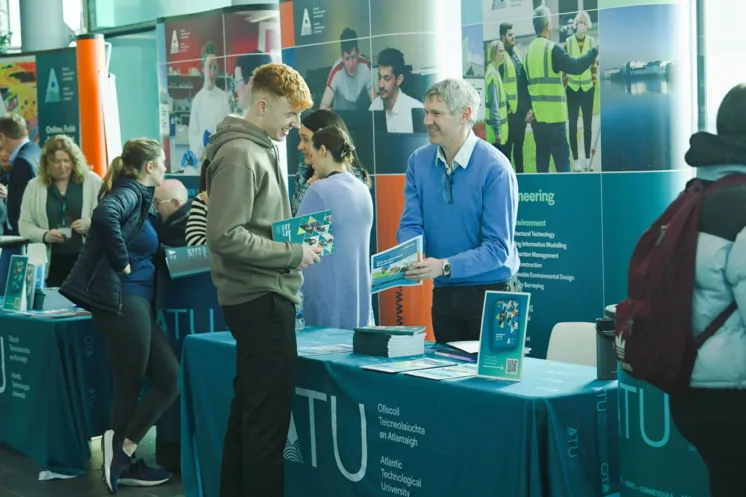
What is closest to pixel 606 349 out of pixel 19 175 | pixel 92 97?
pixel 19 175

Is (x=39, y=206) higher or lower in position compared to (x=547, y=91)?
lower

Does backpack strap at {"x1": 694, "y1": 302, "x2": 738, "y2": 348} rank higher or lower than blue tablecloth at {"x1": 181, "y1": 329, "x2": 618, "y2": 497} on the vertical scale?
higher

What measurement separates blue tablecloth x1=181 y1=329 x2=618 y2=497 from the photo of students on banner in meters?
1.87

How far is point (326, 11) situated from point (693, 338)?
4.27m

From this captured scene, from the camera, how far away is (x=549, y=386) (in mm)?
2494

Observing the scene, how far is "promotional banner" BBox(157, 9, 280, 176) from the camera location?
6578 millimetres

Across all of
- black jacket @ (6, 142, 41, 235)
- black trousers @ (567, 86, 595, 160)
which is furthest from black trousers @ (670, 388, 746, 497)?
black jacket @ (6, 142, 41, 235)

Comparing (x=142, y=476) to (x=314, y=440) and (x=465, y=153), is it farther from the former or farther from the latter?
(x=465, y=153)

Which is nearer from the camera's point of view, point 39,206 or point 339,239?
point 339,239

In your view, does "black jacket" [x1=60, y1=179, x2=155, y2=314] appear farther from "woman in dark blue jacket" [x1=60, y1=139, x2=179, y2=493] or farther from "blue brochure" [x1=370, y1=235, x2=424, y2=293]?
"blue brochure" [x1=370, y1=235, x2=424, y2=293]

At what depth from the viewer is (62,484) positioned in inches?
167

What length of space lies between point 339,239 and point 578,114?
1496 mm

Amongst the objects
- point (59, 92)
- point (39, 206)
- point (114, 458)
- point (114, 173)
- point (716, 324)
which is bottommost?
point (114, 458)

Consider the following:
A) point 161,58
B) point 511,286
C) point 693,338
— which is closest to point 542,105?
point 511,286
